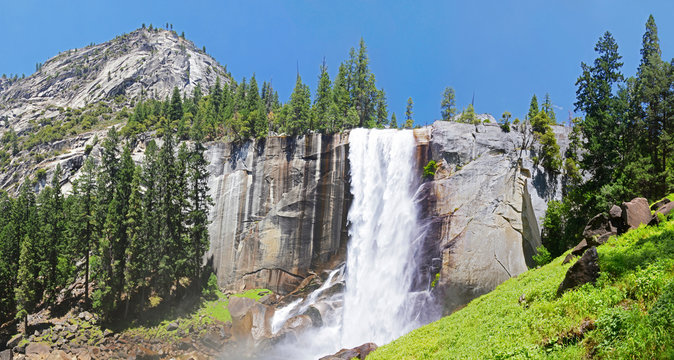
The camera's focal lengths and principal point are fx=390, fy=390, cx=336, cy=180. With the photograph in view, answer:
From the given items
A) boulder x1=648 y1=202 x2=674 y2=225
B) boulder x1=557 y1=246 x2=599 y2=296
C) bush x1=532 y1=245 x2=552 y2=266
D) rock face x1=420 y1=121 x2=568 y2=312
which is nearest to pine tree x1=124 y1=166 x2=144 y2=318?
rock face x1=420 y1=121 x2=568 y2=312

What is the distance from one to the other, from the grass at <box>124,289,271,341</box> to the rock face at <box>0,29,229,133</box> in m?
110

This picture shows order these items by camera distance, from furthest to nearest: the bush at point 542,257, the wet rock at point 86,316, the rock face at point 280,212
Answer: the rock face at point 280,212, the wet rock at point 86,316, the bush at point 542,257

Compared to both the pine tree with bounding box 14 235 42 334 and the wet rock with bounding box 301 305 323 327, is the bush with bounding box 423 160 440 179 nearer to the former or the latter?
the wet rock with bounding box 301 305 323 327

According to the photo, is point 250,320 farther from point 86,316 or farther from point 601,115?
point 601,115

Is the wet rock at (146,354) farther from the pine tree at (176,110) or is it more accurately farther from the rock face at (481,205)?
the pine tree at (176,110)

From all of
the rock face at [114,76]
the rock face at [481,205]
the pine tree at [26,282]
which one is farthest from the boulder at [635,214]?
the rock face at [114,76]

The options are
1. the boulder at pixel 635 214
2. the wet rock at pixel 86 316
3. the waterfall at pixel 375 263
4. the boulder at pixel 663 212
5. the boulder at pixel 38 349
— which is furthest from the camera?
the wet rock at pixel 86 316

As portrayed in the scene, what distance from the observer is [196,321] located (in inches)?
1649

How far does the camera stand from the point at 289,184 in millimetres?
48750

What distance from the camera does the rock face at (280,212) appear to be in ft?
151

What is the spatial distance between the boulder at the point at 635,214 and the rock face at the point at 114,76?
138 meters

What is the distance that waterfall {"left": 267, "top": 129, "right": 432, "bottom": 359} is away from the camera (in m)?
35.4

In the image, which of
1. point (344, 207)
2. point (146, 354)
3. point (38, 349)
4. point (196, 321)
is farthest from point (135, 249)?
point (344, 207)

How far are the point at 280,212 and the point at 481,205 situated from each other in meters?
23.8
